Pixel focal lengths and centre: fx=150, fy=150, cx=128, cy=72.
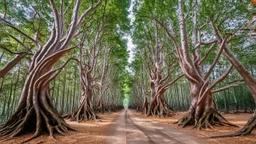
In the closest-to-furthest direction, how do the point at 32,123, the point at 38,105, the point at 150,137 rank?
the point at 150,137 < the point at 32,123 < the point at 38,105

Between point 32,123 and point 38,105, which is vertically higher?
point 38,105

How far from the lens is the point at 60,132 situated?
5.93 m

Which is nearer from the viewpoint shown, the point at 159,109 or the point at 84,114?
the point at 84,114

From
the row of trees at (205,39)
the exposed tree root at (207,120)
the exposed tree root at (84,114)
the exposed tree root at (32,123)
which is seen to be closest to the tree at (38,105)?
the exposed tree root at (32,123)

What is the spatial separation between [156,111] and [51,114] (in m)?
11.8

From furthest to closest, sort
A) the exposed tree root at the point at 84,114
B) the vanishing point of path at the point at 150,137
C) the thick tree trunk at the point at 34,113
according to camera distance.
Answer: the exposed tree root at the point at 84,114 → the thick tree trunk at the point at 34,113 → the vanishing point of path at the point at 150,137

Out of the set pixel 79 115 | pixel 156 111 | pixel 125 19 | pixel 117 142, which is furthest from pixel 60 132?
pixel 156 111

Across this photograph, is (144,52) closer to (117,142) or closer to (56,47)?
(56,47)

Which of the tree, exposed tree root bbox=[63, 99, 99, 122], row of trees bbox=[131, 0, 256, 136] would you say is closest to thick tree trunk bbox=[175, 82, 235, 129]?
row of trees bbox=[131, 0, 256, 136]

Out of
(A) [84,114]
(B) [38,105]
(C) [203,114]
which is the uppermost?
(B) [38,105]

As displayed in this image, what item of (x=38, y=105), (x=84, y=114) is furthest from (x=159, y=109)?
(x=38, y=105)

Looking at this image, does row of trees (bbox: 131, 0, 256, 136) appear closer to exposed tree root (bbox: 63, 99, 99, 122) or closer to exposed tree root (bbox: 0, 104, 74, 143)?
exposed tree root (bbox: 0, 104, 74, 143)

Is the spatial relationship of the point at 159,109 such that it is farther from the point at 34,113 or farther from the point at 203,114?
the point at 34,113

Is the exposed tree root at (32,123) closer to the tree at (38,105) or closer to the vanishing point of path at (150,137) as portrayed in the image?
the tree at (38,105)
